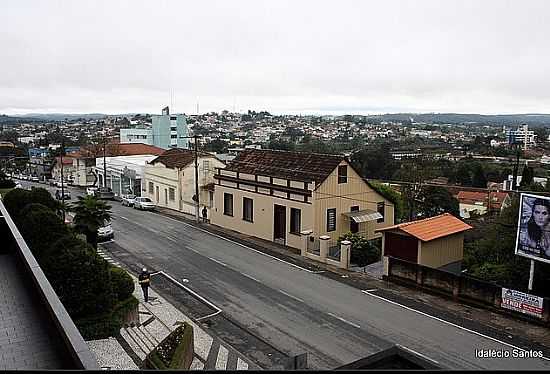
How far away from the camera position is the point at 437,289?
728 inches

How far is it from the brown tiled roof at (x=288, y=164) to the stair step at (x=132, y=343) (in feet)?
43.4

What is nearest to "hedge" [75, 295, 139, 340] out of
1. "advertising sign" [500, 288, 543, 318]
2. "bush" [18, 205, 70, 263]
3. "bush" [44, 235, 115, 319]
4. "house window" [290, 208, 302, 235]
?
"bush" [44, 235, 115, 319]

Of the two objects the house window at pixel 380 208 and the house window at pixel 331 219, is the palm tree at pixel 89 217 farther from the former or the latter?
the house window at pixel 380 208

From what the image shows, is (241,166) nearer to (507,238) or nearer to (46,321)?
(507,238)

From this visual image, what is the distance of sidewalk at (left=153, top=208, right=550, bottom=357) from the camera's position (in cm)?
1504

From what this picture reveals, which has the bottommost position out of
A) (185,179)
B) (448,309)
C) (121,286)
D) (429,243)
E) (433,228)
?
(448,309)

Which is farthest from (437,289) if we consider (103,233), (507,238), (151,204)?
(151,204)

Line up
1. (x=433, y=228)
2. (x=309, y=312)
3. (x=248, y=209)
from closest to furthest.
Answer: (x=309, y=312) → (x=433, y=228) → (x=248, y=209)

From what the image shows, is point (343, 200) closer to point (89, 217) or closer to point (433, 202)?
point (89, 217)

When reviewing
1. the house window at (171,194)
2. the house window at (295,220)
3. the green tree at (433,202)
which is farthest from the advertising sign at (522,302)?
the house window at (171,194)

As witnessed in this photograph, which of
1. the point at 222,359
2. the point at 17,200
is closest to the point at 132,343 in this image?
the point at 222,359

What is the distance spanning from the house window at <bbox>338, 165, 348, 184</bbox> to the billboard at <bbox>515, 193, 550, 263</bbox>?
34.5ft

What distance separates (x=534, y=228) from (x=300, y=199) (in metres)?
11.7

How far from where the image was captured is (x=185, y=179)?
3794 centimetres
